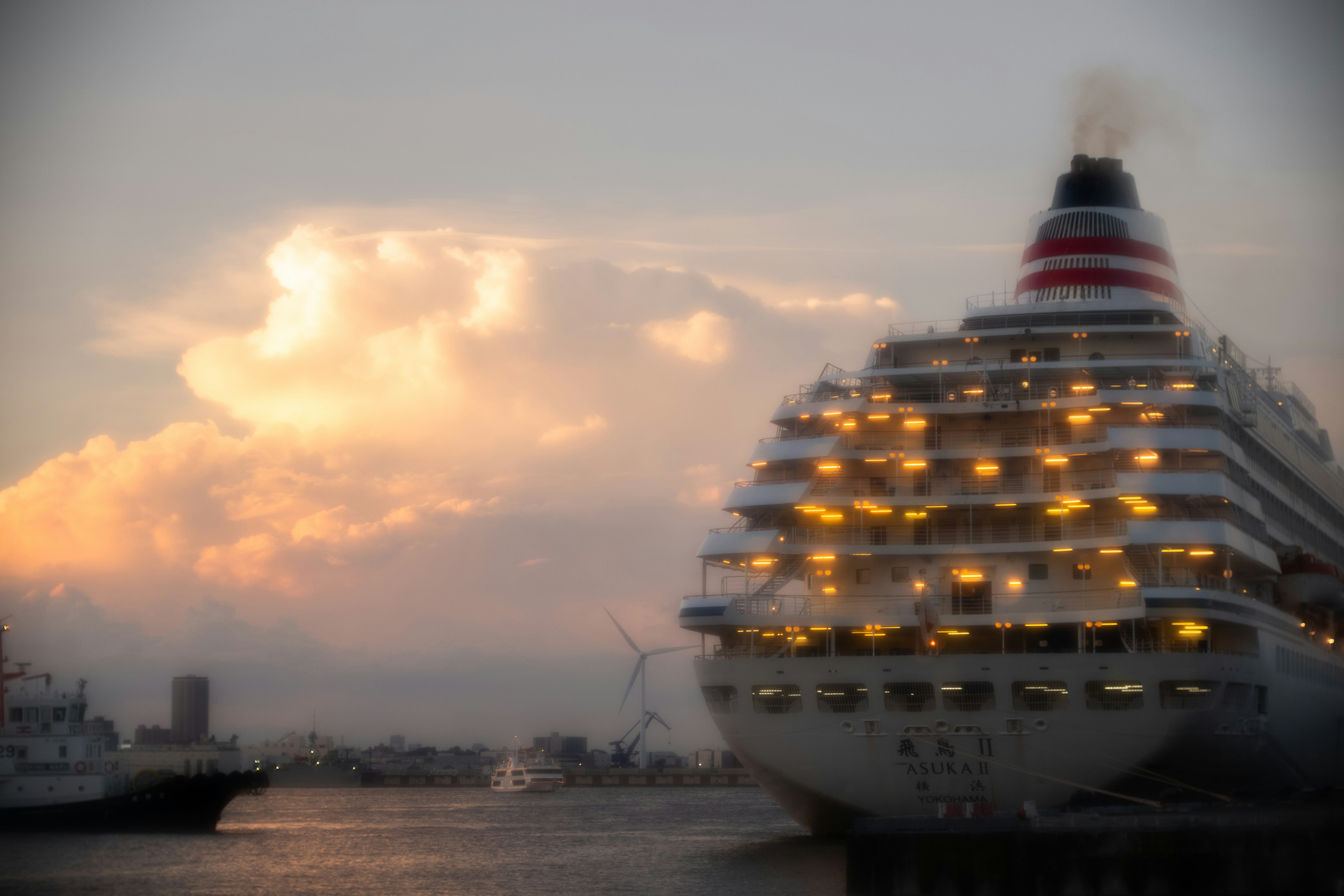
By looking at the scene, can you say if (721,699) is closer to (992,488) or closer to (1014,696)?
(1014,696)

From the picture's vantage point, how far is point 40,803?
239 feet

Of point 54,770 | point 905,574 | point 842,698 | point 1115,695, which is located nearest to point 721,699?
point 842,698

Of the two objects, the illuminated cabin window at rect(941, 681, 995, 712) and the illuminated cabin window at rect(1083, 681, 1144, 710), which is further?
the illuminated cabin window at rect(941, 681, 995, 712)

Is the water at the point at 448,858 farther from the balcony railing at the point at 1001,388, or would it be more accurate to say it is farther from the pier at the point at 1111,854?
→ the balcony railing at the point at 1001,388

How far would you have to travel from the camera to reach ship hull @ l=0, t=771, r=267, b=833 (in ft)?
238

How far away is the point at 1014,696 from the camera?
4762 cm

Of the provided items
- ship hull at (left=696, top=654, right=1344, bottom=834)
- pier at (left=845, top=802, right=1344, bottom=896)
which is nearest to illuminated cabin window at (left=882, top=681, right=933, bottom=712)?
ship hull at (left=696, top=654, right=1344, bottom=834)

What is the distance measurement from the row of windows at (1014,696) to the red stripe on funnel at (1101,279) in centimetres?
2254

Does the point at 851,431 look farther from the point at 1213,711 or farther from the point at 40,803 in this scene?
the point at 40,803

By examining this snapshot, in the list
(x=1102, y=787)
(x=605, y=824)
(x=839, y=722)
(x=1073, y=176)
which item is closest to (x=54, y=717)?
(x=605, y=824)

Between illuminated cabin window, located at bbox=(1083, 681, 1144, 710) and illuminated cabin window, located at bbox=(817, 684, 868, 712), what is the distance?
7245mm

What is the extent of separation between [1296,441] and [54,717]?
2545 inches

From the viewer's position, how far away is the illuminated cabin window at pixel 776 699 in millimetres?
49938

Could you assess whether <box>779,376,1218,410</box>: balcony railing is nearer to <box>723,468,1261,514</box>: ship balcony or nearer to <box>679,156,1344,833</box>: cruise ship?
<box>679,156,1344,833</box>: cruise ship
